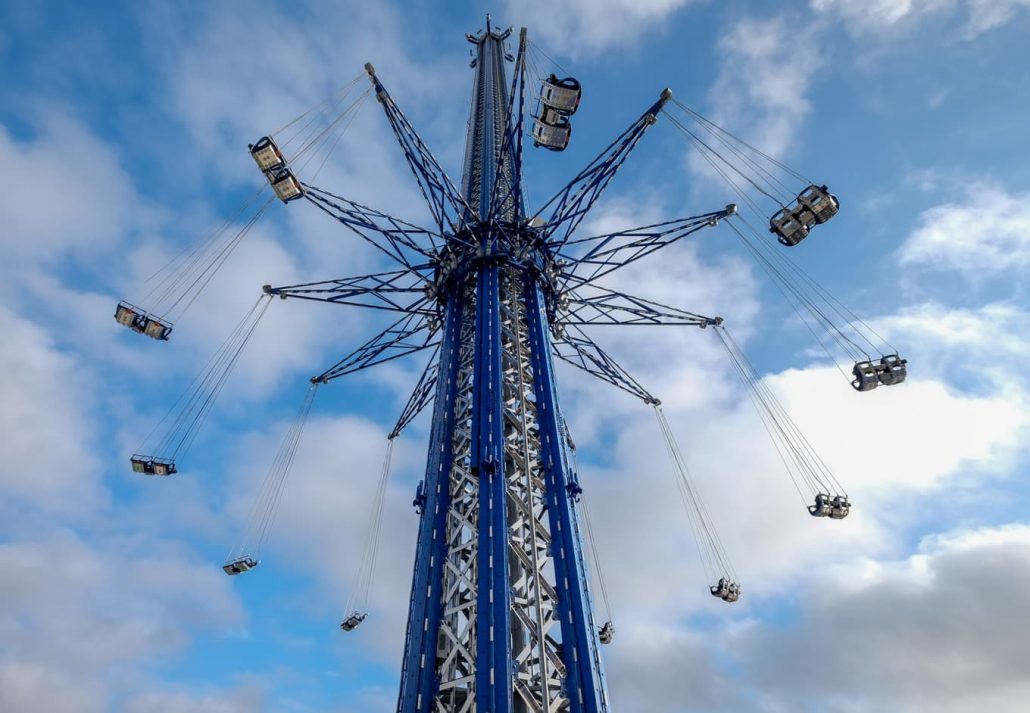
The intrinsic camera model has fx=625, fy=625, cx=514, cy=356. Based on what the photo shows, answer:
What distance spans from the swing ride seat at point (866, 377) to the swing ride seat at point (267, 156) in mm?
18372

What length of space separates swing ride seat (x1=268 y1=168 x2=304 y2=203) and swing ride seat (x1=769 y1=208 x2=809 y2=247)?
14978 mm

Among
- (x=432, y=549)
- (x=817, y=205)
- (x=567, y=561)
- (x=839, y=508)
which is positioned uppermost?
(x=817, y=205)

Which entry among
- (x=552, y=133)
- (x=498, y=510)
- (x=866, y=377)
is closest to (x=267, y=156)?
(x=552, y=133)

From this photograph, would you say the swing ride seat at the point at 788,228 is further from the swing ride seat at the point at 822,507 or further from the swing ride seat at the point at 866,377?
the swing ride seat at the point at 822,507

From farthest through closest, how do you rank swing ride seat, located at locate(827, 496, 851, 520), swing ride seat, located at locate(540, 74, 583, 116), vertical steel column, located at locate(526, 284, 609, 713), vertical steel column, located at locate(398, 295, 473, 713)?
swing ride seat, located at locate(827, 496, 851, 520) < swing ride seat, located at locate(540, 74, 583, 116) < vertical steel column, located at locate(398, 295, 473, 713) < vertical steel column, located at locate(526, 284, 609, 713)

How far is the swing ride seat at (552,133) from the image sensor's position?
19.2 m

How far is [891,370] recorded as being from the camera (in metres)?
18.7

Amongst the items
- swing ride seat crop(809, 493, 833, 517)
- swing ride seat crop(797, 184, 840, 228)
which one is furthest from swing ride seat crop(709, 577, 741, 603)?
swing ride seat crop(797, 184, 840, 228)

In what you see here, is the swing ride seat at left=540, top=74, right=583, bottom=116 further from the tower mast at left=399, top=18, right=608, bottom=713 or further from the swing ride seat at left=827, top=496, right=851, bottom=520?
the swing ride seat at left=827, top=496, right=851, bottom=520

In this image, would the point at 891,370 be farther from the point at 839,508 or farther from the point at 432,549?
the point at 432,549

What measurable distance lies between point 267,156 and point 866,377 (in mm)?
19069

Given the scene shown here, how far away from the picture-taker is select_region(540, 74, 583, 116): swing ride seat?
60.2ft

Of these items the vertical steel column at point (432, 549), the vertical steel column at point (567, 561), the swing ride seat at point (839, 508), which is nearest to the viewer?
the vertical steel column at point (567, 561)

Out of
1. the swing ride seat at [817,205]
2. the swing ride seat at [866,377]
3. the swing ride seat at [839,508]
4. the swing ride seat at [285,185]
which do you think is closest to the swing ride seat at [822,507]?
the swing ride seat at [839,508]
